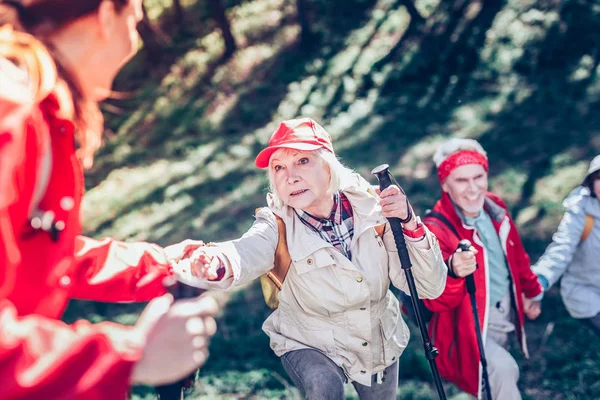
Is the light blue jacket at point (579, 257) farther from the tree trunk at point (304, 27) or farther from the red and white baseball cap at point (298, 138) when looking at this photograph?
the tree trunk at point (304, 27)

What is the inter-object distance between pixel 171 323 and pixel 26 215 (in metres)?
0.46

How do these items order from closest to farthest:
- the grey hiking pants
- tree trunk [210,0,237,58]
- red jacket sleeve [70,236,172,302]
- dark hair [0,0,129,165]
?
dark hair [0,0,129,165] < red jacket sleeve [70,236,172,302] < the grey hiking pants < tree trunk [210,0,237,58]

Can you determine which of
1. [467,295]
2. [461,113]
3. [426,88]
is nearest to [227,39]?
[426,88]

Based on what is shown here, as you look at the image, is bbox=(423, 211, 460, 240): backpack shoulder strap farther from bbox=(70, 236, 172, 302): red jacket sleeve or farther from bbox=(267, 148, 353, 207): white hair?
bbox=(70, 236, 172, 302): red jacket sleeve

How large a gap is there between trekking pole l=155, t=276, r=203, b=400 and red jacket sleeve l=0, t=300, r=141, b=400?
51 cm

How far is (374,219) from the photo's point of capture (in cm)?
354

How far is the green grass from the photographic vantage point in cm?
577

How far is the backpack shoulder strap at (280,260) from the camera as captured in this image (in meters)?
3.50

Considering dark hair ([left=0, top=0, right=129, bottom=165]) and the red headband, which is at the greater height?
dark hair ([left=0, top=0, right=129, bottom=165])

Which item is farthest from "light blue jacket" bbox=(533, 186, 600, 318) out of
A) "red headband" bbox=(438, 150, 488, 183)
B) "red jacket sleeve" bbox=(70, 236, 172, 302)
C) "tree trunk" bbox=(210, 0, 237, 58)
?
"tree trunk" bbox=(210, 0, 237, 58)

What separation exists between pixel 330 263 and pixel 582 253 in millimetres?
2129

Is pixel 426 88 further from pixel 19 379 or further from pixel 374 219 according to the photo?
pixel 19 379

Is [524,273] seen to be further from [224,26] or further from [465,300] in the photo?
[224,26]

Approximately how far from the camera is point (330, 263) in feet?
11.2
